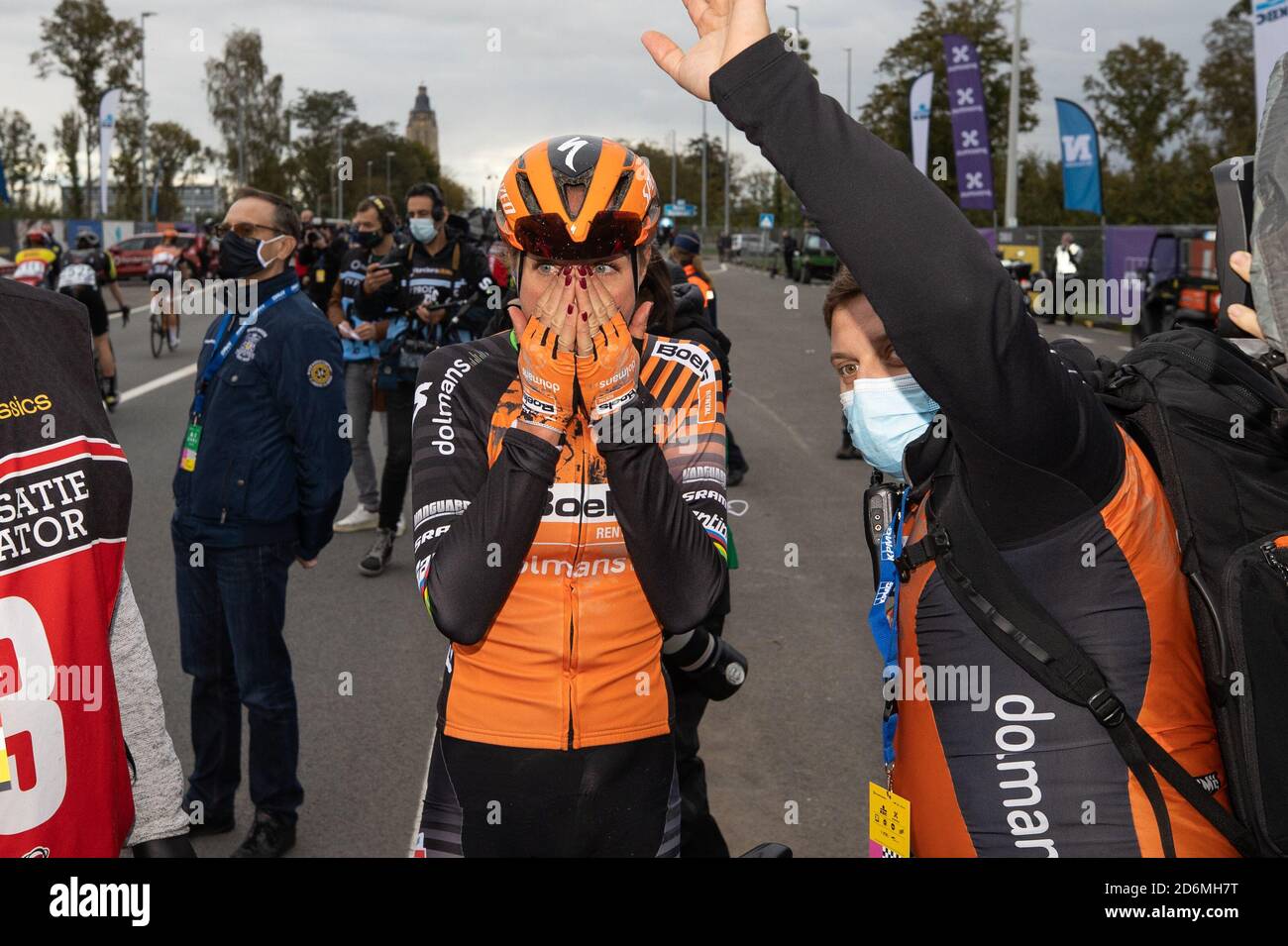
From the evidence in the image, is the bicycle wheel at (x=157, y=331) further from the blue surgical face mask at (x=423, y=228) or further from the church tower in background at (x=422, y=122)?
the church tower in background at (x=422, y=122)

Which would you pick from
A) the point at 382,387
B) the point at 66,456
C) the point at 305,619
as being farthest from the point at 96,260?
the point at 66,456

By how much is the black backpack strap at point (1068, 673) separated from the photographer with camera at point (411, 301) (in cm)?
646

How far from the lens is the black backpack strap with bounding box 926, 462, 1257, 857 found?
1700mm

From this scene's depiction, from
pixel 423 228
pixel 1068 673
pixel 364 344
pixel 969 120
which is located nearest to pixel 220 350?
pixel 1068 673

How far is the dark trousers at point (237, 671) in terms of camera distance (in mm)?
4469

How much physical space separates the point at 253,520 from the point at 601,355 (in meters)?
2.71

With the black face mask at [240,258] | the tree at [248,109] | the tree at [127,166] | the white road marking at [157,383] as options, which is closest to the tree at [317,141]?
the tree at [248,109]

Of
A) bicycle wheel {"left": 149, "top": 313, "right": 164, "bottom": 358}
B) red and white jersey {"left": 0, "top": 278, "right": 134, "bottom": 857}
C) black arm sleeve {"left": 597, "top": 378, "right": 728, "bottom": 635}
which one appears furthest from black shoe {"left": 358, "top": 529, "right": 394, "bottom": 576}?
bicycle wheel {"left": 149, "top": 313, "right": 164, "bottom": 358}

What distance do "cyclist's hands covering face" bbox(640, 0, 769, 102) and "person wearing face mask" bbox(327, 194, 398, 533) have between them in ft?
24.0

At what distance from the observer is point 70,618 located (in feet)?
6.39

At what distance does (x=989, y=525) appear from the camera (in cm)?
173

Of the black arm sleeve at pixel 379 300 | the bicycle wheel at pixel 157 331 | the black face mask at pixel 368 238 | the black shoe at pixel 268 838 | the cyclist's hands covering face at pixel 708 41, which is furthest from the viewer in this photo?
the bicycle wheel at pixel 157 331

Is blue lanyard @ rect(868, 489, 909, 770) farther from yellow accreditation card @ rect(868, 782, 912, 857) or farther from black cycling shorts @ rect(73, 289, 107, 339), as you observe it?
black cycling shorts @ rect(73, 289, 107, 339)

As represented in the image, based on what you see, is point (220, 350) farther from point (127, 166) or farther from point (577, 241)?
point (127, 166)
